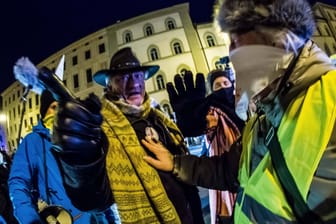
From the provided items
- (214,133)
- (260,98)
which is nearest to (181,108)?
(214,133)

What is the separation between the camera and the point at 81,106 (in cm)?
108

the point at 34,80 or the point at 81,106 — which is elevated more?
the point at 34,80

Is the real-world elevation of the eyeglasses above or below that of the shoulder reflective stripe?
above

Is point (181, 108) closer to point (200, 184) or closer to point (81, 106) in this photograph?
point (200, 184)

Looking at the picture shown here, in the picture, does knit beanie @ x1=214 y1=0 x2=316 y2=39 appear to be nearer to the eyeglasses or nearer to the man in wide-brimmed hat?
the man in wide-brimmed hat

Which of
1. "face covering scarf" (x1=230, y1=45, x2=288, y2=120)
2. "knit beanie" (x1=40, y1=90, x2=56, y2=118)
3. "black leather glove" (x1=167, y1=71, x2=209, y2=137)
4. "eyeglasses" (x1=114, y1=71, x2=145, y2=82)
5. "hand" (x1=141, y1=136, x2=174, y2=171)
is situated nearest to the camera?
"face covering scarf" (x1=230, y1=45, x2=288, y2=120)

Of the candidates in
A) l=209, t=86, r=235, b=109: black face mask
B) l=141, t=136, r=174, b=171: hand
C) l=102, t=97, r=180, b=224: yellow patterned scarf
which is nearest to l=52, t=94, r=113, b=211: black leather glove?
l=102, t=97, r=180, b=224: yellow patterned scarf

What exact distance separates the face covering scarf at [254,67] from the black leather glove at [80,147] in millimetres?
588

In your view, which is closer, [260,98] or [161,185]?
[260,98]

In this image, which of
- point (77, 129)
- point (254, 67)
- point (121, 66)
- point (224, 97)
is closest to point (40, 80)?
point (77, 129)

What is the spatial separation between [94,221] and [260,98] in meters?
1.51

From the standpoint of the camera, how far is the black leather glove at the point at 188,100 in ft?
7.20

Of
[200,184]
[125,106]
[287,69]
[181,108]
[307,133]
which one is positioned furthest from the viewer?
[181,108]

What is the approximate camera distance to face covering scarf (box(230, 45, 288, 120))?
3.39ft
